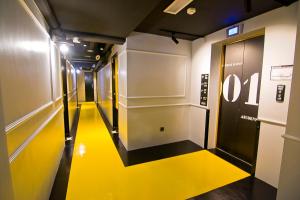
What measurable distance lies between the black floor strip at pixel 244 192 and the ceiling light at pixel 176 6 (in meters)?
2.61

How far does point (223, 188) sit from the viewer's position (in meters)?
2.17

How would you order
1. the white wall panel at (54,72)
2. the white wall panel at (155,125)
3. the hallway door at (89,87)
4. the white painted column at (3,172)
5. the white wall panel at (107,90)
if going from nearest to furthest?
the white painted column at (3,172) → the white wall panel at (54,72) → the white wall panel at (155,125) → the white wall panel at (107,90) → the hallway door at (89,87)

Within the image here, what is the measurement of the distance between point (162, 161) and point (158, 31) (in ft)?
8.74

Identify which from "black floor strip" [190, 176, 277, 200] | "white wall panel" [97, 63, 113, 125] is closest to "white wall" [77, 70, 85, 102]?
"white wall panel" [97, 63, 113, 125]

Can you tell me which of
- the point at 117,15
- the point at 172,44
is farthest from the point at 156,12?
the point at 172,44

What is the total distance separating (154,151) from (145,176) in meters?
0.92

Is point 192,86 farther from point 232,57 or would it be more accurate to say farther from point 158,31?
point 158,31

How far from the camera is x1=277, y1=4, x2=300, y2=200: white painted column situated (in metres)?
1.03

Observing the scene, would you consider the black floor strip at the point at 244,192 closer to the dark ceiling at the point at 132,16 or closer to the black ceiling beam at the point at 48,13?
the dark ceiling at the point at 132,16

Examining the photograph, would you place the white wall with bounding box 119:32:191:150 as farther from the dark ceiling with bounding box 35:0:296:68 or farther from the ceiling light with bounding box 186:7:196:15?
the ceiling light with bounding box 186:7:196:15

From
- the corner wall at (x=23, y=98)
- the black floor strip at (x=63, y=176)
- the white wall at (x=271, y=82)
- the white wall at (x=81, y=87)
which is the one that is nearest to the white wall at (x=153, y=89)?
the black floor strip at (x=63, y=176)

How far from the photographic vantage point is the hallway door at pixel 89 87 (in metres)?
12.3

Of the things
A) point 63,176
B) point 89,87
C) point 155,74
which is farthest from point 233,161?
point 89,87

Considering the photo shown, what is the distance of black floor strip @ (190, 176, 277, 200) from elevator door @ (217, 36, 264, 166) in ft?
1.24
